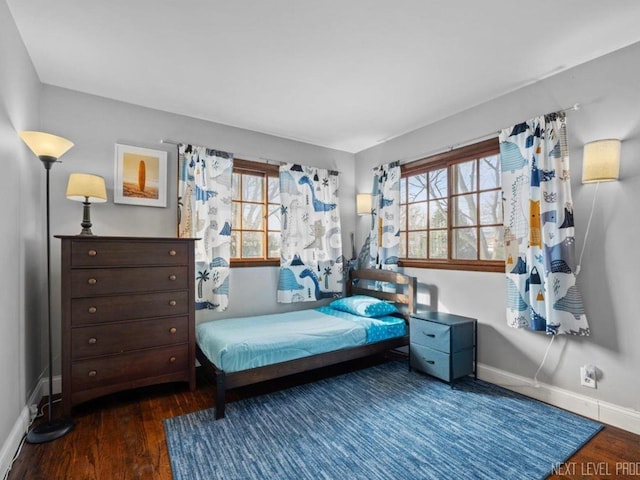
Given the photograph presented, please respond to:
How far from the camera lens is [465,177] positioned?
130 inches

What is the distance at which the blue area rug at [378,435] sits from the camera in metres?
1.82

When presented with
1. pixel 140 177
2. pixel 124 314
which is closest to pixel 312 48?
pixel 140 177

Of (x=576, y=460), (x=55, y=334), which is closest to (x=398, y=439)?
(x=576, y=460)

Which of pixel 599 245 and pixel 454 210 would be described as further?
pixel 454 210

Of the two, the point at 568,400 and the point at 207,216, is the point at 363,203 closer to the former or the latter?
the point at 207,216

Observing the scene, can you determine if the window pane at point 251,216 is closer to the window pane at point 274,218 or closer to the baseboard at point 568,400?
the window pane at point 274,218

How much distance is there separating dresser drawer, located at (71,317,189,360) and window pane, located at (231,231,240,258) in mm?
1011

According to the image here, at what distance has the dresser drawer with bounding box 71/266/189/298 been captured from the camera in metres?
2.36

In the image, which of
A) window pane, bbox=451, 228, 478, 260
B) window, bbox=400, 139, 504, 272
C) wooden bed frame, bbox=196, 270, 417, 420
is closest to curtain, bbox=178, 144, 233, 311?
wooden bed frame, bbox=196, 270, 417, 420

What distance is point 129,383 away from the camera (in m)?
2.51

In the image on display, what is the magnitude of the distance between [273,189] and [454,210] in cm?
201

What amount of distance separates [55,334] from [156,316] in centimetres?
90

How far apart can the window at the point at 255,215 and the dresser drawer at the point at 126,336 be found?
997 millimetres

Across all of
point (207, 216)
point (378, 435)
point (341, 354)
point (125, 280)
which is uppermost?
point (207, 216)
